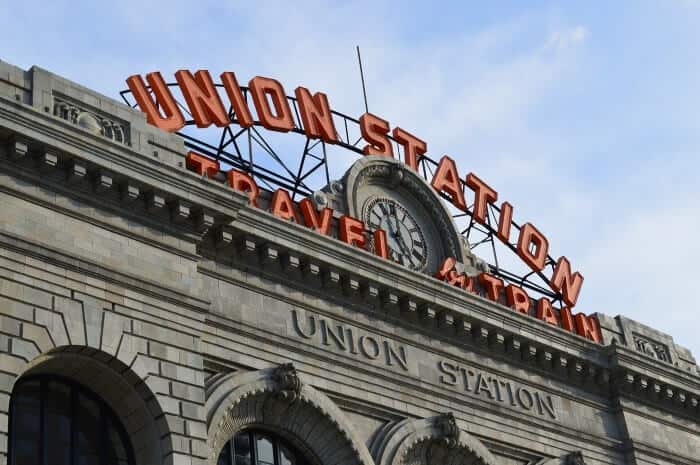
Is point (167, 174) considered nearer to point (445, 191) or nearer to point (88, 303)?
point (88, 303)

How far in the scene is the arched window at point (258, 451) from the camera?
36750mm

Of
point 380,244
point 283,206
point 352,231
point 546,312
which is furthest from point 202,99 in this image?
point 546,312

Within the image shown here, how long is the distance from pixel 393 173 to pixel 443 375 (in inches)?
344

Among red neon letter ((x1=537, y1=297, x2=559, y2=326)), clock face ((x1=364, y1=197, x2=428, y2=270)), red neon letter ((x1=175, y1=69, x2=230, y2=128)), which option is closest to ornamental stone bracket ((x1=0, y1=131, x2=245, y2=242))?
red neon letter ((x1=175, y1=69, x2=230, y2=128))

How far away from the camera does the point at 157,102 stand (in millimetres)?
→ 44938

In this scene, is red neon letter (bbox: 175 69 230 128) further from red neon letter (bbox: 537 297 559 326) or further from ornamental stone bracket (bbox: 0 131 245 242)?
red neon letter (bbox: 537 297 559 326)

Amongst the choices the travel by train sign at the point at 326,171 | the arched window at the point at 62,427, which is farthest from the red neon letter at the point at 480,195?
the arched window at the point at 62,427

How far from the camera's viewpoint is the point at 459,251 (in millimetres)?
47906

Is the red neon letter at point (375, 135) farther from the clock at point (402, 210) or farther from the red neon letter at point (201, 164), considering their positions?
the red neon letter at point (201, 164)

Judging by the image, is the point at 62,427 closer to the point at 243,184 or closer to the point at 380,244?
the point at 243,184

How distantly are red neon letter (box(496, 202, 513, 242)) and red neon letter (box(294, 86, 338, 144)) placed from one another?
28.8 feet

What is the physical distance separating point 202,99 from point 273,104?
133 inches

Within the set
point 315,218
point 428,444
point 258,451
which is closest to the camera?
point 258,451

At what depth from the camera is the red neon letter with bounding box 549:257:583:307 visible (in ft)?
176
